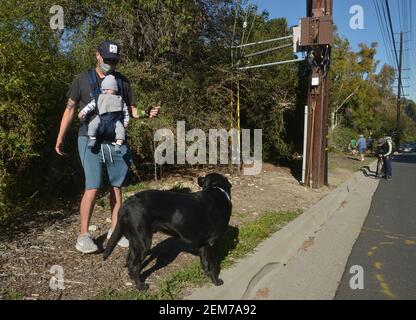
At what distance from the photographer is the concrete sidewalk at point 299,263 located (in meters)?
4.25

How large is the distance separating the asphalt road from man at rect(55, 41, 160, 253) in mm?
2440

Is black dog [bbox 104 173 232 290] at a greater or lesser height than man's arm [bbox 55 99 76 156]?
lesser

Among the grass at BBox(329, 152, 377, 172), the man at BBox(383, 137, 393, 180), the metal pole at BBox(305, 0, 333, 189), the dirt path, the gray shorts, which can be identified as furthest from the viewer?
the grass at BBox(329, 152, 377, 172)

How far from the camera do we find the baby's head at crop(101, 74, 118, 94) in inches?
162

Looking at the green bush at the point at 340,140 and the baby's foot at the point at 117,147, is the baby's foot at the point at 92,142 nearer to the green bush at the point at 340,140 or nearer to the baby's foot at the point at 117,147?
the baby's foot at the point at 117,147

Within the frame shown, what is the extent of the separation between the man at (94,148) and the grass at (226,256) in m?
0.83

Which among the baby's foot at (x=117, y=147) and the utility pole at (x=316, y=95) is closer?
the baby's foot at (x=117, y=147)

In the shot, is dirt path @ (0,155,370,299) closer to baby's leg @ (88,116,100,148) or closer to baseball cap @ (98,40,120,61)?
baby's leg @ (88,116,100,148)

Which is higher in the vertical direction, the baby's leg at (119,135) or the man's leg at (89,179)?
the baby's leg at (119,135)

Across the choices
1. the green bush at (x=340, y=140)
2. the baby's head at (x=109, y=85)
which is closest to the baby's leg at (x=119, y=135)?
the baby's head at (x=109, y=85)

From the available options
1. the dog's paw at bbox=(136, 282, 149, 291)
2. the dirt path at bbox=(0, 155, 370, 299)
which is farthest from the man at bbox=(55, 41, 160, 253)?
the dog's paw at bbox=(136, 282, 149, 291)

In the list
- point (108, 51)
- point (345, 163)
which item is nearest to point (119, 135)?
point (108, 51)

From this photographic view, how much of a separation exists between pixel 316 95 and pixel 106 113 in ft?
22.9

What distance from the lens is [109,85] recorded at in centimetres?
412
